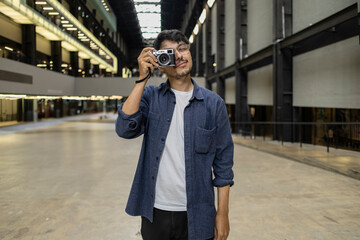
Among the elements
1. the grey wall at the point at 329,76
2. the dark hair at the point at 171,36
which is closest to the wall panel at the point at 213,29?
the grey wall at the point at 329,76

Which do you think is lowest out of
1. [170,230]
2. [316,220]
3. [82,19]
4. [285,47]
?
[316,220]

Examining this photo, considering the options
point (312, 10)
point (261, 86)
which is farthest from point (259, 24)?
point (312, 10)

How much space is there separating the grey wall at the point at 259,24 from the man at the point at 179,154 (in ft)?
55.2

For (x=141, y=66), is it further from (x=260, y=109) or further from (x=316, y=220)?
(x=260, y=109)

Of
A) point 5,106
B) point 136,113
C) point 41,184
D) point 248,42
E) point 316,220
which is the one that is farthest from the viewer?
point 5,106

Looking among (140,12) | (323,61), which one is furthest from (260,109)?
(140,12)

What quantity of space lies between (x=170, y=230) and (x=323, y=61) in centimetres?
1277

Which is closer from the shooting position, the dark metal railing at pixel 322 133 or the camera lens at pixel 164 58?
the camera lens at pixel 164 58

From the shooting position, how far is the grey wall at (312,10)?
441 inches

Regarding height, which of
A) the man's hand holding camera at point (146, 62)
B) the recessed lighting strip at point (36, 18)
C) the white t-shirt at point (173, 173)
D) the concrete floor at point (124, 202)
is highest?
the recessed lighting strip at point (36, 18)

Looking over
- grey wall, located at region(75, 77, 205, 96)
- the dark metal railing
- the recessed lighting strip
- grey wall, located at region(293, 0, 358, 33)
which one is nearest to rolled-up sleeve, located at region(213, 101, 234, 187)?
the dark metal railing

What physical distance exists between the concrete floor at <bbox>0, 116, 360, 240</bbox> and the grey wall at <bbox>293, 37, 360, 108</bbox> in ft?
13.2

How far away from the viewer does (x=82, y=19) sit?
41938mm

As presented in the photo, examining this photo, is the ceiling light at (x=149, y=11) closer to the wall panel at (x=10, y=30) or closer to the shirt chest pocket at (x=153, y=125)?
the wall panel at (x=10, y=30)
